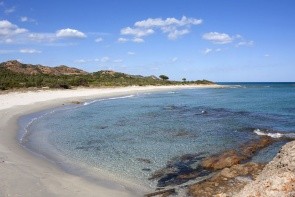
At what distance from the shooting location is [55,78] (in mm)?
85938

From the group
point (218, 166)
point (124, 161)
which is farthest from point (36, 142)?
point (218, 166)

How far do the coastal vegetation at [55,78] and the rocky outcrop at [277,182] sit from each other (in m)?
54.2

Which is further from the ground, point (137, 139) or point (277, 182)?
point (277, 182)

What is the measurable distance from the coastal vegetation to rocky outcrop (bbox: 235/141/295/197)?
54.2m

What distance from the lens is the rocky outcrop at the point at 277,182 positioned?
5695mm

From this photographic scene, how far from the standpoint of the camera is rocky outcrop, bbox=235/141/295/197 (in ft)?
18.7

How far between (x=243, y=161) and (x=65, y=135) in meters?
12.0

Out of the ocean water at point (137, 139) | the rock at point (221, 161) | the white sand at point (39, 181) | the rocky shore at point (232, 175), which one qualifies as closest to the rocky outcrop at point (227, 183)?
the rocky shore at point (232, 175)

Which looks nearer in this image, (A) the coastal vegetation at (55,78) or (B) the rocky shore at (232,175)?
(B) the rocky shore at (232,175)

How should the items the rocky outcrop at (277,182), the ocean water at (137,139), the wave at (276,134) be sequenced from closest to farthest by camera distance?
the rocky outcrop at (277,182) → the ocean water at (137,139) → the wave at (276,134)

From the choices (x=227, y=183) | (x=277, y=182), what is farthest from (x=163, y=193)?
(x=277, y=182)

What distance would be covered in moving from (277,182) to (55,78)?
277ft

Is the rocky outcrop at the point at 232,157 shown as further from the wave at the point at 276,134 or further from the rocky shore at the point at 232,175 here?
the wave at the point at 276,134

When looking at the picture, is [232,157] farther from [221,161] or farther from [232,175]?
[232,175]
